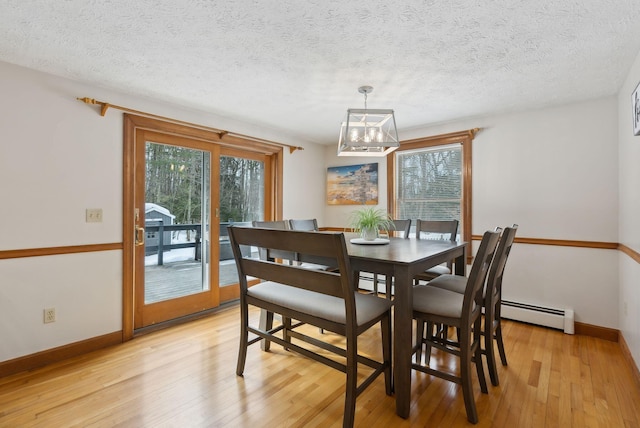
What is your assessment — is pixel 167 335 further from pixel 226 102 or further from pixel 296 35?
pixel 296 35

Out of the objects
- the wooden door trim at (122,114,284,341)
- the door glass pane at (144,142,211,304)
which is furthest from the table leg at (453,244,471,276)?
the wooden door trim at (122,114,284,341)

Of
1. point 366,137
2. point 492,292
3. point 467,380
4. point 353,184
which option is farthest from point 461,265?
point 353,184

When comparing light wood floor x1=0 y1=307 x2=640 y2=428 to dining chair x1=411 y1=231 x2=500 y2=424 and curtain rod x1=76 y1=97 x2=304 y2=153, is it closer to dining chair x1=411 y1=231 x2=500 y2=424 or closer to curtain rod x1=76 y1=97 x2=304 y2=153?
dining chair x1=411 y1=231 x2=500 y2=424

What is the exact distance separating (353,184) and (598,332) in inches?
118

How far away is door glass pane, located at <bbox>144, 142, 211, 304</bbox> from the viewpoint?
2.92 metres

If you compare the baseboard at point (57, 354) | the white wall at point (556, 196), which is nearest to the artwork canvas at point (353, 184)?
the white wall at point (556, 196)

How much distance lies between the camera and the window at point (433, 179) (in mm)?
3441

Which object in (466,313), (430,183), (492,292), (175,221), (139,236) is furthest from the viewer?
(430,183)

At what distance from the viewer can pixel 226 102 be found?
2906 millimetres

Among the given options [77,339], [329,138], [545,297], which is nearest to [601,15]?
[545,297]

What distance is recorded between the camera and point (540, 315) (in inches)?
114

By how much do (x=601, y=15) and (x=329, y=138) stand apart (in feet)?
9.98

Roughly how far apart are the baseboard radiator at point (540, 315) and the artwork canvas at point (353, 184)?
1938 mm

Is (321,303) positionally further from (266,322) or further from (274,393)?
(266,322)
